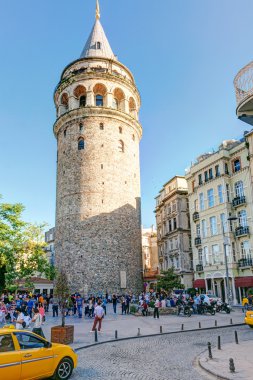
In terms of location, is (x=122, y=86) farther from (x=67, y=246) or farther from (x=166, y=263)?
(x=166, y=263)

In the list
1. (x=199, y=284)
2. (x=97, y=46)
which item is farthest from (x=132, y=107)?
(x=199, y=284)

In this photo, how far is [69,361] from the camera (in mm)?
8633

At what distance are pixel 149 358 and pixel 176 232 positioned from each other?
111 ft

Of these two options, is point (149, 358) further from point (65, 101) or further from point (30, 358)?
point (65, 101)

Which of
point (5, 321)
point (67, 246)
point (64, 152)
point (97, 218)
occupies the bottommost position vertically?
point (5, 321)

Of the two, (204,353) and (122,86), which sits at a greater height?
(122,86)

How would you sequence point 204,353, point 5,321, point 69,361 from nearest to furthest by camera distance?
1. point 69,361
2. point 204,353
3. point 5,321

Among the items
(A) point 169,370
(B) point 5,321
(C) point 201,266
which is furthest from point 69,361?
(C) point 201,266

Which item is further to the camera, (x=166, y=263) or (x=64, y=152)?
(x=166, y=263)

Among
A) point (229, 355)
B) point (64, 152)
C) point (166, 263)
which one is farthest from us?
point (166, 263)

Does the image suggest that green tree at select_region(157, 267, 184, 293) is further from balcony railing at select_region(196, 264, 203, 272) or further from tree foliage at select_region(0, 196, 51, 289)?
tree foliage at select_region(0, 196, 51, 289)

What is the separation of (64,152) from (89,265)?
1429 cm

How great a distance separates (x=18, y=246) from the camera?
28.4 metres

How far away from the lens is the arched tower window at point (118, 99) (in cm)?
4355
